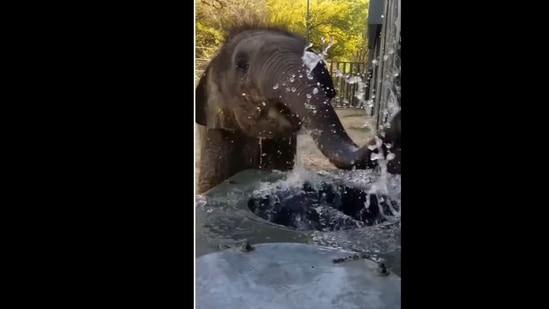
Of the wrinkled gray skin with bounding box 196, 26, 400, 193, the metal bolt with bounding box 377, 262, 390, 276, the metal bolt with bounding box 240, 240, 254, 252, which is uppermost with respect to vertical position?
the wrinkled gray skin with bounding box 196, 26, 400, 193

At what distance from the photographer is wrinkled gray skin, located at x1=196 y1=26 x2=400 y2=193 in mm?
1901

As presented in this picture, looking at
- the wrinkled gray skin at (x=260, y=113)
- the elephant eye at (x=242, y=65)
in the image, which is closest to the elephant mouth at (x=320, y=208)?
the wrinkled gray skin at (x=260, y=113)

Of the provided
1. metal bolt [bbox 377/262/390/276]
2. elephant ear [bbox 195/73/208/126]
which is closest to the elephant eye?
elephant ear [bbox 195/73/208/126]

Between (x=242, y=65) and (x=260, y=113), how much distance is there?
17 cm

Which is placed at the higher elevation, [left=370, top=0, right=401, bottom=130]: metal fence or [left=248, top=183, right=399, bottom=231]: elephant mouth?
[left=370, top=0, right=401, bottom=130]: metal fence

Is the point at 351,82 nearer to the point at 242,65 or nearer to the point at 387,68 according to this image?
the point at 387,68

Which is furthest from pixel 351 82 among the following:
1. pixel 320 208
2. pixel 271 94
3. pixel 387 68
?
pixel 320 208

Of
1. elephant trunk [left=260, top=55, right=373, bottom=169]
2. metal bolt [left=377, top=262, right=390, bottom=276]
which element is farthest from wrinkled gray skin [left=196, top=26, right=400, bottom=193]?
metal bolt [left=377, top=262, right=390, bottom=276]

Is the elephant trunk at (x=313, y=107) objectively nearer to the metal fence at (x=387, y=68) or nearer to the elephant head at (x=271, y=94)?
the elephant head at (x=271, y=94)

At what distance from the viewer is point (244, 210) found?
1.95 m

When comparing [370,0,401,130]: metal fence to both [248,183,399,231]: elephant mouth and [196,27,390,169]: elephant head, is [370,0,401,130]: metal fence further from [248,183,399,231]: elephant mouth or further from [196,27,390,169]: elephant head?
[248,183,399,231]: elephant mouth

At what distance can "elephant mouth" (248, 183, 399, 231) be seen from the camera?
1916 mm

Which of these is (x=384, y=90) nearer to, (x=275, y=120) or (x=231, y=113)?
(x=275, y=120)

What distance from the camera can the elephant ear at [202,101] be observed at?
1.90 metres
